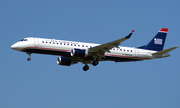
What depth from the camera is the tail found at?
161 feet

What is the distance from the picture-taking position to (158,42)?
165ft

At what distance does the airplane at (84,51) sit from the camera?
4216cm

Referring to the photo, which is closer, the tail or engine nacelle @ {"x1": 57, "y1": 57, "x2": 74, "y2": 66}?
engine nacelle @ {"x1": 57, "y1": 57, "x2": 74, "y2": 66}

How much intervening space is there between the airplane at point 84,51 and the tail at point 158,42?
838 mm

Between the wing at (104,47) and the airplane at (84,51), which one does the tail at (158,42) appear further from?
the wing at (104,47)

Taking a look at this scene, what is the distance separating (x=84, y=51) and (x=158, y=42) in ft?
46.2

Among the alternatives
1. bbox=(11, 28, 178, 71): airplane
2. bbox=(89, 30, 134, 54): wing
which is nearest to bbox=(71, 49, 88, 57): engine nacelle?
bbox=(11, 28, 178, 71): airplane

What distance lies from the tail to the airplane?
838 mm

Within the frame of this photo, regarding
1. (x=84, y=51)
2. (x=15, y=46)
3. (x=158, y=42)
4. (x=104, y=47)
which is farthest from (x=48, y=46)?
(x=158, y=42)

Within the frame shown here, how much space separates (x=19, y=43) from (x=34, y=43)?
2.25 m

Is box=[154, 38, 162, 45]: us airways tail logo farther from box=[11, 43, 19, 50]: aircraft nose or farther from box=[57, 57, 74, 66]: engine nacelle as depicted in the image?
box=[11, 43, 19, 50]: aircraft nose

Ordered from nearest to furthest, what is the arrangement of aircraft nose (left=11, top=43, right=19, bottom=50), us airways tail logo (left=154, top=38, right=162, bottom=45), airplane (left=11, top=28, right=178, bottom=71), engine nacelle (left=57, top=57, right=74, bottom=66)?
airplane (left=11, top=28, right=178, bottom=71) → aircraft nose (left=11, top=43, right=19, bottom=50) → engine nacelle (left=57, top=57, right=74, bottom=66) → us airways tail logo (left=154, top=38, right=162, bottom=45)

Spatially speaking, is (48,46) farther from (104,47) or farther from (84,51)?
(104,47)

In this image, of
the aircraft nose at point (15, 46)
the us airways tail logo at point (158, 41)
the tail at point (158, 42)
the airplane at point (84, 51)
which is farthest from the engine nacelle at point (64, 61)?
the us airways tail logo at point (158, 41)
